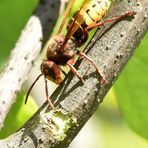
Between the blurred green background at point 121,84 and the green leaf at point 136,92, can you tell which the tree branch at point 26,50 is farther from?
the green leaf at point 136,92

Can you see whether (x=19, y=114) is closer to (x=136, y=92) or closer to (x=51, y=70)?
(x=51, y=70)

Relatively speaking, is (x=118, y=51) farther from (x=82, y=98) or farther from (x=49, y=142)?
(x=49, y=142)

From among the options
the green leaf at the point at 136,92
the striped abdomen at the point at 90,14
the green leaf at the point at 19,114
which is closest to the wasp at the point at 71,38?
the striped abdomen at the point at 90,14

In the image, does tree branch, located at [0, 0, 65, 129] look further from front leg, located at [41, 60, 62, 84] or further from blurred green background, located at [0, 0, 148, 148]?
blurred green background, located at [0, 0, 148, 148]

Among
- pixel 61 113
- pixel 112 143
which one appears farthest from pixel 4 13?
pixel 112 143

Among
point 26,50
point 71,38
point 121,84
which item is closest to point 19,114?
point 26,50
